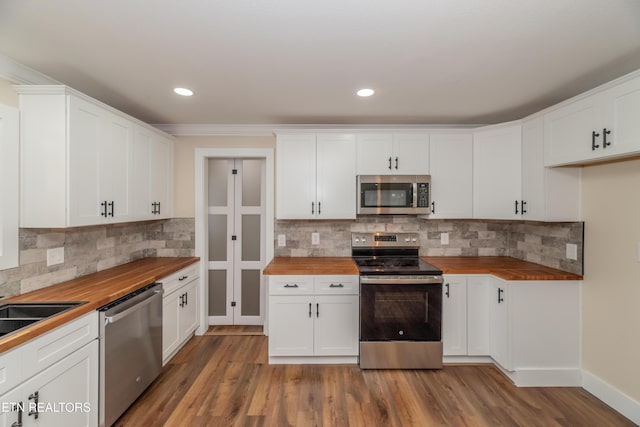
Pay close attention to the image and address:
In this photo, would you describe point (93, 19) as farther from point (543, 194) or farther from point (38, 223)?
point (543, 194)

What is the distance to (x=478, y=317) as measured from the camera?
9.29 feet

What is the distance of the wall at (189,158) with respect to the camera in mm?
3518

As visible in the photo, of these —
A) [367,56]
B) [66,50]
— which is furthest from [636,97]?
[66,50]

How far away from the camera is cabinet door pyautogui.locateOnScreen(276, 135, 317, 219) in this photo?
3170 millimetres

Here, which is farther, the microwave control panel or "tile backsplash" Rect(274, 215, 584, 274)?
"tile backsplash" Rect(274, 215, 584, 274)

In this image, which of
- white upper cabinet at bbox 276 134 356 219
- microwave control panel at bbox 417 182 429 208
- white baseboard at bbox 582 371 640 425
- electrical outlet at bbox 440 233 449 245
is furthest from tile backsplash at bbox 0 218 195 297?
white baseboard at bbox 582 371 640 425

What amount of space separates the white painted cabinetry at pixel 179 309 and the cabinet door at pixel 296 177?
1196 millimetres

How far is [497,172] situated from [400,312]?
173 centimetres

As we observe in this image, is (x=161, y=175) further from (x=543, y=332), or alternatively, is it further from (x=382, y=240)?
(x=543, y=332)

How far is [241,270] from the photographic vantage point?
3.74 metres

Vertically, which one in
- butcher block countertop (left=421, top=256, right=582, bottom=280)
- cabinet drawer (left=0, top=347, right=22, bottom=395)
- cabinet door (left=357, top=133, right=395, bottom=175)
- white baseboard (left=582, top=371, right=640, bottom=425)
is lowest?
white baseboard (left=582, top=371, right=640, bottom=425)

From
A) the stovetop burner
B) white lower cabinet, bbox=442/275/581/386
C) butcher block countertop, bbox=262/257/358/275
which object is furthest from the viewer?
the stovetop burner

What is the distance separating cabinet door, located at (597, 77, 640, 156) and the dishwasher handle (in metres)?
3.50

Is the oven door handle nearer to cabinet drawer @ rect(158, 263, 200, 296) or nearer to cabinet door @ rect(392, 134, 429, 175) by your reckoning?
cabinet door @ rect(392, 134, 429, 175)
